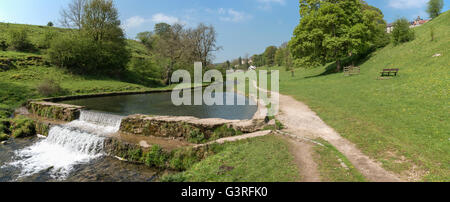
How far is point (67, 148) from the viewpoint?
1027cm

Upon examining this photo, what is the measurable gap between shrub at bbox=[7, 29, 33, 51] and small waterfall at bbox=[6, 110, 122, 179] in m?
35.0

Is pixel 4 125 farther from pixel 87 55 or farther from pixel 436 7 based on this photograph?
pixel 436 7

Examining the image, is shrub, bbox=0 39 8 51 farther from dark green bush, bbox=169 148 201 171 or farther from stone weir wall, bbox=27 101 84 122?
dark green bush, bbox=169 148 201 171

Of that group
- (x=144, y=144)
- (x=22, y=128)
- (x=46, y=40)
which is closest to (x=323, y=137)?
(x=144, y=144)

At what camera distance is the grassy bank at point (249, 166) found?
5047 millimetres

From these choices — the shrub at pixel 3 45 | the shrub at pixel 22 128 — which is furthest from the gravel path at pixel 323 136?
the shrub at pixel 3 45

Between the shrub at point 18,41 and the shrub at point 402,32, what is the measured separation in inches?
2351

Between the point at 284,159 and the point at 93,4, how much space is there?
44357mm

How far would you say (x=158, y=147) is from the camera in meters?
→ 8.08

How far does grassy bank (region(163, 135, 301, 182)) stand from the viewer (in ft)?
16.6

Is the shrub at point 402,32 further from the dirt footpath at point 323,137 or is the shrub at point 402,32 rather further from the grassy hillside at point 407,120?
the dirt footpath at point 323,137

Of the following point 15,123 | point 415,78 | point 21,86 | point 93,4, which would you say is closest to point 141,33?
point 93,4

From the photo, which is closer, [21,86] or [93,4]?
[21,86]
